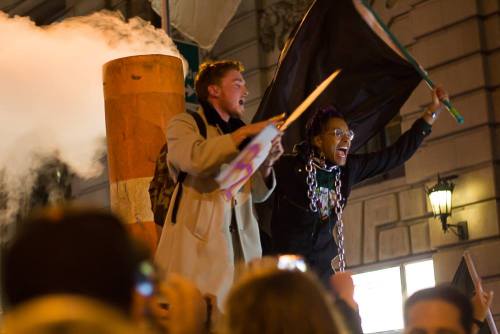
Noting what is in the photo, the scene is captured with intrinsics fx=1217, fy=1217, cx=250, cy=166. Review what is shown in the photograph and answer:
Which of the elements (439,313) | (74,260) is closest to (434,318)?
(439,313)

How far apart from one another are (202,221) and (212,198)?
0.13 metres

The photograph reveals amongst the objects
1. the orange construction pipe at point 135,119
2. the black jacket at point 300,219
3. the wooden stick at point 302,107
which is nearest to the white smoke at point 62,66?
the orange construction pipe at point 135,119

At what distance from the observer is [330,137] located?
23.5ft

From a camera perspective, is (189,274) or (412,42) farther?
(412,42)

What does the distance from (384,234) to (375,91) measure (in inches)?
341

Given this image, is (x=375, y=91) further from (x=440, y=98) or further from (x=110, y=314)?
(x=110, y=314)

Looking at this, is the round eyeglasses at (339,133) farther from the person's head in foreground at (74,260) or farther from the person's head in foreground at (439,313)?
the person's head in foreground at (74,260)

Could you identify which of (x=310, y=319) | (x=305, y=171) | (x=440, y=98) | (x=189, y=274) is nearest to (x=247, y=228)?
(x=189, y=274)

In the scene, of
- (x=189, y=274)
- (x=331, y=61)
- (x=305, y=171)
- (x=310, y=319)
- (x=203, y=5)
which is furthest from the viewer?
(x=203, y=5)

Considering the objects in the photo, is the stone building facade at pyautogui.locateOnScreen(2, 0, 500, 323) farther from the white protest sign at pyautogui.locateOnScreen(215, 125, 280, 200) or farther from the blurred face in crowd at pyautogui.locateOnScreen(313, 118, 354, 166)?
the white protest sign at pyautogui.locateOnScreen(215, 125, 280, 200)

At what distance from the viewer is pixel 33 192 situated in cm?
2384

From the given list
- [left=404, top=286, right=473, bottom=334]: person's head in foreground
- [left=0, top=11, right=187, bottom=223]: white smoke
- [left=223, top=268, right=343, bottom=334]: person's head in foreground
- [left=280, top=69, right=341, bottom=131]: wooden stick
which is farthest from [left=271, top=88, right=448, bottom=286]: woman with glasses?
[left=223, top=268, right=343, bottom=334]: person's head in foreground

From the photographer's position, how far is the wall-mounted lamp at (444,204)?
50.8 feet

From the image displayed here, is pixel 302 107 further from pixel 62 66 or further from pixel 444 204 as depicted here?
pixel 444 204
